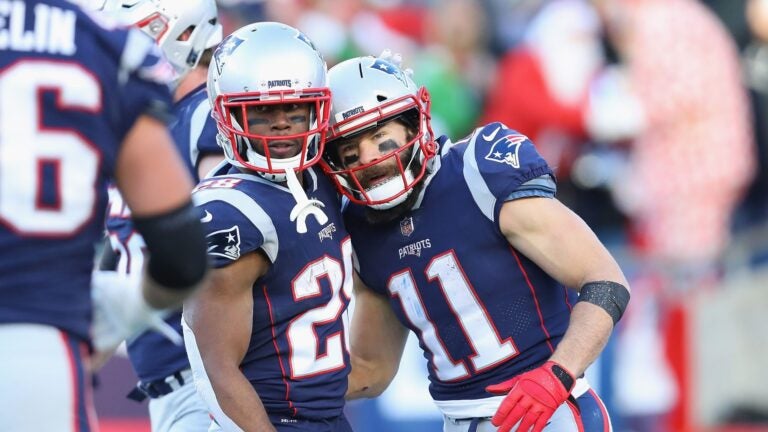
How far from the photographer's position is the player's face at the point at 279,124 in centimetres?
379

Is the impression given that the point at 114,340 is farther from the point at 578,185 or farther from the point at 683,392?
the point at 578,185

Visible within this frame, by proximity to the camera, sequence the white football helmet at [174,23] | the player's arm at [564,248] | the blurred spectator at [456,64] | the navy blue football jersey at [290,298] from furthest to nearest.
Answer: the blurred spectator at [456,64] < the white football helmet at [174,23] < the player's arm at [564,248] < the navy blue football jersey at [290,298]

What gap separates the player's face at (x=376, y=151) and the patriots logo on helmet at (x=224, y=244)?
537mm

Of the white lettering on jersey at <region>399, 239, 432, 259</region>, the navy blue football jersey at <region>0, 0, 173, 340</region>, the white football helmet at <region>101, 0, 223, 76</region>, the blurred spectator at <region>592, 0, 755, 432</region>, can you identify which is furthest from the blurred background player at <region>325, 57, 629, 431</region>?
the blurred spectator at <region>592, 0, 755, 432</region>

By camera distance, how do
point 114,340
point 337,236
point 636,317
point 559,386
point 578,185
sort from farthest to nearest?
point 578,185 < point 636,317 < point 337,236 < point 559,386 < point 114,340

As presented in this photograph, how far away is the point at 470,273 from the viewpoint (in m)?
4.02

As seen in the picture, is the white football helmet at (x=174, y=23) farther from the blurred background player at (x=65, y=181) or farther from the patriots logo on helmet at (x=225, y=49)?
the blurred background player at (x=65, y=181)

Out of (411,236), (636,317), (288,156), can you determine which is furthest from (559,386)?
(636,317)

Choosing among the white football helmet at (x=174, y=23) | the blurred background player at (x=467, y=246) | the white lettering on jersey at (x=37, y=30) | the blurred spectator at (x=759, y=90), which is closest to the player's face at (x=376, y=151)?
the blurred background player at (x=467, y=246)

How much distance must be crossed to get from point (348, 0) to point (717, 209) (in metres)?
2.78

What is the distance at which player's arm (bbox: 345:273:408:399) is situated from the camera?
4.41m

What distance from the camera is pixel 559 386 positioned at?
3633mm

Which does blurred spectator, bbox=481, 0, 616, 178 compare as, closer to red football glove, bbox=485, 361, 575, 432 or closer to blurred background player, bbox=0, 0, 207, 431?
red football glove, bbox=485, 361, 575, 432

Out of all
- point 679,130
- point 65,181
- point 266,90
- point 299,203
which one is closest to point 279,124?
point 266,90
